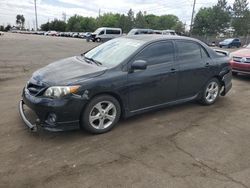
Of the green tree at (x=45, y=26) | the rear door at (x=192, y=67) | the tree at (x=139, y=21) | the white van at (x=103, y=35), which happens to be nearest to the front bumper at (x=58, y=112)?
the rear door at (x=192, y=67)

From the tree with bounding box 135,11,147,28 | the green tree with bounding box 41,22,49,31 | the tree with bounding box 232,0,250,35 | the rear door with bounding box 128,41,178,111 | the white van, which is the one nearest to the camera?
the rear door with bounding box 128,41,178,111

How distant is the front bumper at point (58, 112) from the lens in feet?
13.4

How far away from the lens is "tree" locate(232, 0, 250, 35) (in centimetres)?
5762

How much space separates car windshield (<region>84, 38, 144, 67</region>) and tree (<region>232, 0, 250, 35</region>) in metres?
58.8

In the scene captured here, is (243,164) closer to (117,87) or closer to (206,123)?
(206,123)

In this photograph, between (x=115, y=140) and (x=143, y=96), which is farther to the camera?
(x=143, y=96)

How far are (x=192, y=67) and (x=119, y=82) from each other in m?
1.88

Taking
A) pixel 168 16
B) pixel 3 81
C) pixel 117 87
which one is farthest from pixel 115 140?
pixel 168 16

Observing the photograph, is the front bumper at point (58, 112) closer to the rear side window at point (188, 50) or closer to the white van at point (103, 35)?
the rear side window at point (188, 50)

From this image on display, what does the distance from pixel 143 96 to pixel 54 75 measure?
159 cm

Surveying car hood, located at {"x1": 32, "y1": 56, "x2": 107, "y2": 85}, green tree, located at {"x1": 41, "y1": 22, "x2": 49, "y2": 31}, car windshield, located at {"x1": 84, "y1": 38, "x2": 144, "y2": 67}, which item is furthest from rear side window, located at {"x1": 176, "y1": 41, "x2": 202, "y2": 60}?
green tree, located at {"x1": 41, "y1": 22, "x2": 49, "y2": 31}

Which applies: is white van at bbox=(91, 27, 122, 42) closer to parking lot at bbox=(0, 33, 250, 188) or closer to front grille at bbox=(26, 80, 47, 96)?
parking lot at bbox=(0, 33, 250, 188)

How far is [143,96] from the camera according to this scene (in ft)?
16.4

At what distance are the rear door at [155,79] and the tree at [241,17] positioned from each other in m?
58.6
